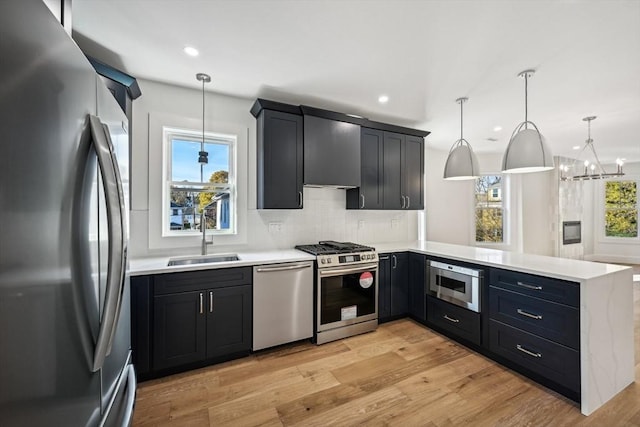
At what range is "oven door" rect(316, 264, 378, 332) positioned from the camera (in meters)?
2.80

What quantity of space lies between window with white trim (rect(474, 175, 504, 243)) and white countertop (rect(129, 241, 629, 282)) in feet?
9.56

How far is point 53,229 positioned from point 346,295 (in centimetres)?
260

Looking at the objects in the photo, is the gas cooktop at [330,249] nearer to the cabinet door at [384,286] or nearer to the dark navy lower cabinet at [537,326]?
the cabinet door at [384,286]

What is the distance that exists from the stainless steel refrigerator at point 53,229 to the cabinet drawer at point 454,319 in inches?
111

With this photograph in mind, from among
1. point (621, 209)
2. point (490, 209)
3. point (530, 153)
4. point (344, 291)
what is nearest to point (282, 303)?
point (344, 291)

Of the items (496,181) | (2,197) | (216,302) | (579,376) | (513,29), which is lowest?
(579,376)

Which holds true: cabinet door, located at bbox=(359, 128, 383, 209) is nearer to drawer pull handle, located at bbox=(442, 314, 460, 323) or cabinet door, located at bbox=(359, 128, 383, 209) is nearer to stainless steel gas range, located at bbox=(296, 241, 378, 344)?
stainless steel gas range, located at bbox=(296, 241, 378, 344)

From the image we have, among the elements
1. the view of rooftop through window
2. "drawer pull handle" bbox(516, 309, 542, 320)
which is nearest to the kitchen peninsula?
"drawer pull handle" bbox(516, 309, 542, 320)

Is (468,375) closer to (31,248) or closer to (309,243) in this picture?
(309,243)

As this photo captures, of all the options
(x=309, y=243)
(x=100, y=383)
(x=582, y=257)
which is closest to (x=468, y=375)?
(x=309, y=243)

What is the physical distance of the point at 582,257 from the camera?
6793mm

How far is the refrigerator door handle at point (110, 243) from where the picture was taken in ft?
2.74

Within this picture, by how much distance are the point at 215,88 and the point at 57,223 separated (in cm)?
257

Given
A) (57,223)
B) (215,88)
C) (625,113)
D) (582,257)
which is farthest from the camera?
(582,257)
